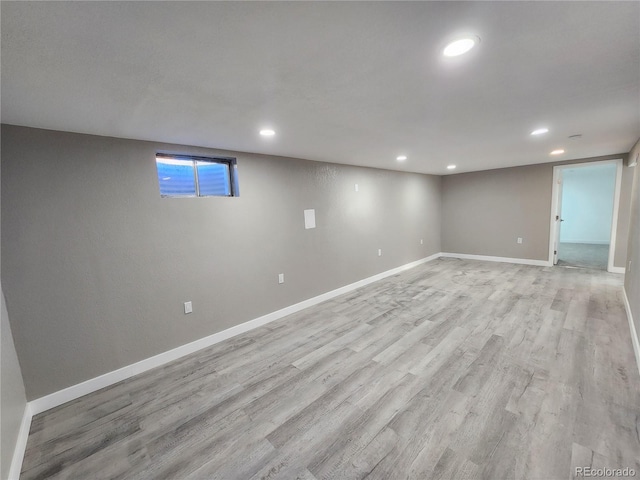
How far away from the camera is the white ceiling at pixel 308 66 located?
3.20ft

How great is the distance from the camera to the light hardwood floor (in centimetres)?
149

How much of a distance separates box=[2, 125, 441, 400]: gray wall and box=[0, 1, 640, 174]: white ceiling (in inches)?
14.3

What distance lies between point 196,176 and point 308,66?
6.65 feet

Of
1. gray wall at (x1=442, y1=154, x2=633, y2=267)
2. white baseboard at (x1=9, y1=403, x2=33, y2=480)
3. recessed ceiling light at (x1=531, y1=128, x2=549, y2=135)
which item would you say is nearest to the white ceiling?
recessed ceiling light at (x1=531, y1=128, x2=549, y2=135)

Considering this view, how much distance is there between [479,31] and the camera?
1.10 meters

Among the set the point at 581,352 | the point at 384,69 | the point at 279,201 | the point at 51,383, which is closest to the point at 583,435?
the point at 581,352

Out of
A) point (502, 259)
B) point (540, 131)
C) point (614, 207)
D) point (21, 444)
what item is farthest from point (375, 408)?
point (614, 207)

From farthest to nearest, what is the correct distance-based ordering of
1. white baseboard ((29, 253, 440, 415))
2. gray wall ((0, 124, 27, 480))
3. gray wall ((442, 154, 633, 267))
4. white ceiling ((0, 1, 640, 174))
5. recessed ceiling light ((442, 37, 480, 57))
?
gray wall ((442, 154, 633, 267))
white baseboard ((29, 253, 440, 415))
gray wall ((0, 124, 27, 480))
recessed ceiling light ((442, 37, 480, 57))
white ceiling ((0, 1, 640, 174))

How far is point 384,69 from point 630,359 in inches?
128

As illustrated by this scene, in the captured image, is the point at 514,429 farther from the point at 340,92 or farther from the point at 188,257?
the point at 188,257

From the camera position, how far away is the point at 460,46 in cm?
121

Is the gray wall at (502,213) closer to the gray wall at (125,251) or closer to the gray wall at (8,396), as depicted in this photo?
the gray wall at (125,251)

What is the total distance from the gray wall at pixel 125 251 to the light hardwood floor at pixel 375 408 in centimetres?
38

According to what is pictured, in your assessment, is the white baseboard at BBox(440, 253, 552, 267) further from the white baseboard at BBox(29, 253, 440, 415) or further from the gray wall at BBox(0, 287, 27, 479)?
the gray wall at BBox(0, 287, 27, 479)
